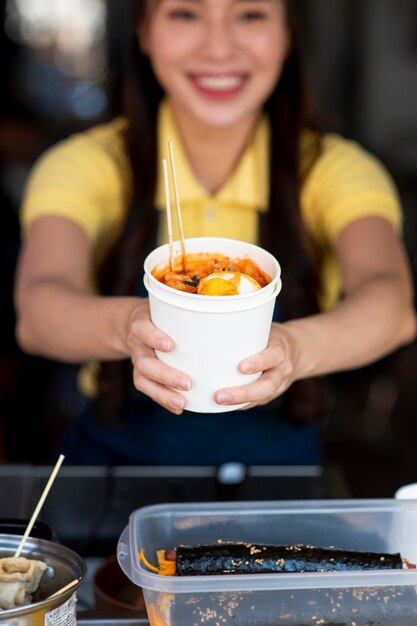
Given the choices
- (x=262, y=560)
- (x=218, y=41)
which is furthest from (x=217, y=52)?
(x=262, y=560)

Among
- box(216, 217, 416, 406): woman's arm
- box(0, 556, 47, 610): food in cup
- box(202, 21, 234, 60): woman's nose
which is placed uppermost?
box(202, 21, 234, 60): woman's nose

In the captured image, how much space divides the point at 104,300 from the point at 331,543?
27.1 inches

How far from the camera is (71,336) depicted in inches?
75.9

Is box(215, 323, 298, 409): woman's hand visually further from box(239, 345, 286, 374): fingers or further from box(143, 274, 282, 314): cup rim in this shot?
box(143, 274, 282, 314): cup rim

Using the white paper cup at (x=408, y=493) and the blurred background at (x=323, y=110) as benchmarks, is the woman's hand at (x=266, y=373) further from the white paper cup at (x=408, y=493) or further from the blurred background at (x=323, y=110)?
the blurred background at (x=323, y=110)

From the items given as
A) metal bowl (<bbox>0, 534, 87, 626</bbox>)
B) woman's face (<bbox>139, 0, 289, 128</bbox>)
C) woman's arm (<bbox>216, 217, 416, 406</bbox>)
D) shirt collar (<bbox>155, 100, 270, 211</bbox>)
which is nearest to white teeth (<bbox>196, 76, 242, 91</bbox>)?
woman's face (<bbox>139, 0, 289, 128</bbox>)

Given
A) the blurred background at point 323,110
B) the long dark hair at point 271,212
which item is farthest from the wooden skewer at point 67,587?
the blurred background at point 323,110

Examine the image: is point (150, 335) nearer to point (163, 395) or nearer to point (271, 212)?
point (163, 395)

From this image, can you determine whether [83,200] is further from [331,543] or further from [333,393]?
[333,393]

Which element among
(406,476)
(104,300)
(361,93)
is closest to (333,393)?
(406,476)

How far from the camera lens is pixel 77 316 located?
6.22ft

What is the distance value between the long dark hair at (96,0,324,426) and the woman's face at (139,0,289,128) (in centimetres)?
14

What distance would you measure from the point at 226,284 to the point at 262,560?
47 centimetres

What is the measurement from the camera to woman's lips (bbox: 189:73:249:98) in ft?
7.18
